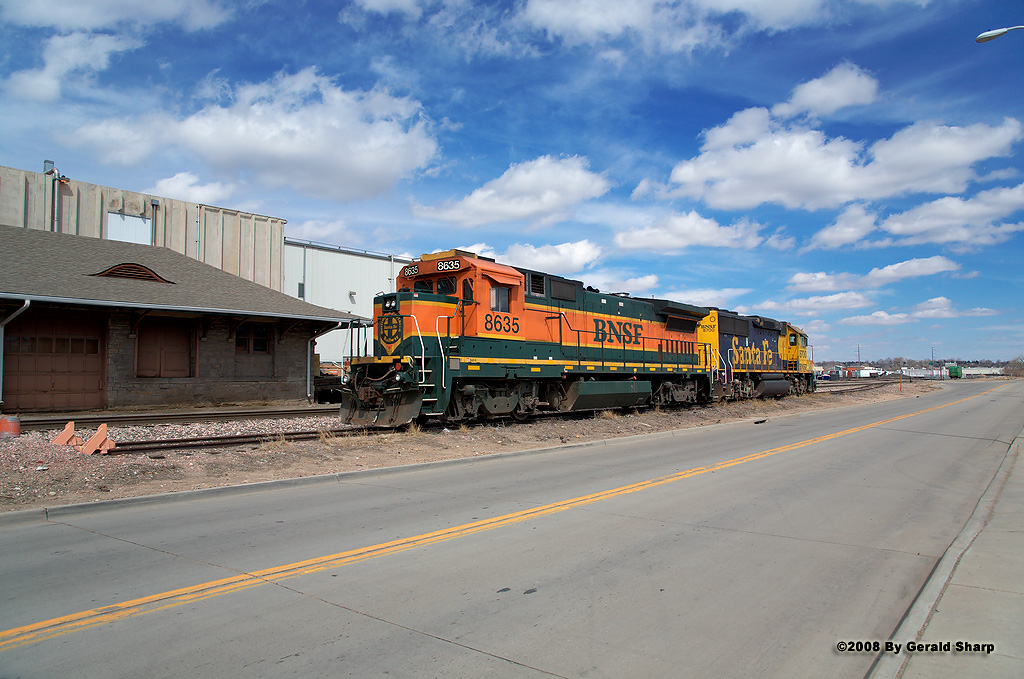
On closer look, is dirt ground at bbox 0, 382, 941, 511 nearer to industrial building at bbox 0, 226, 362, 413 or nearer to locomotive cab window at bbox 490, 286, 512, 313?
locomotive cab window at bbox 490, 286, 512, 313

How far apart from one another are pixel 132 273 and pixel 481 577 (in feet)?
68.5

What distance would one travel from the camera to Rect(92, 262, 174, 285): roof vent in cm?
2050

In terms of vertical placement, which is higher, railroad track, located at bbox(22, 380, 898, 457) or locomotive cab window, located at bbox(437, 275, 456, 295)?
locomotive cab window, located at bbox(437, 275, 456, 295)

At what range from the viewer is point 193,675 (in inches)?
142

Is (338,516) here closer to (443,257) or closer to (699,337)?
(443,257)

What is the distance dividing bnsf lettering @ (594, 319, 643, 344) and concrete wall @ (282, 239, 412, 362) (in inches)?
940

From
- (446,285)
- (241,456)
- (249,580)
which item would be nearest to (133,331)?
(446,285)

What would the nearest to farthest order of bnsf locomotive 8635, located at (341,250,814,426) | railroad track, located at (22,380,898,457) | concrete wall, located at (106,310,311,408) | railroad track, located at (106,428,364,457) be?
railroad track, located at (106,428,364,457)
railroad track, located at (22,380,898,457)
bnsf locomotive 8635, located at (341,250,814,426)
concrete wall, located at (106,310,311,408)

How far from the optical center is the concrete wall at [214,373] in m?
19.8

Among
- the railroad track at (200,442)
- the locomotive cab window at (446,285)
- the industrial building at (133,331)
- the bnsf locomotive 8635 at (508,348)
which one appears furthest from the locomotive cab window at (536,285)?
the railroad track at (200,442)

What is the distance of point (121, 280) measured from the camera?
802 inches

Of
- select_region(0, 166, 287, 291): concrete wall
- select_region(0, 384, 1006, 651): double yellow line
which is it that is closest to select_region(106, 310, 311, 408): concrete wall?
select_region(0, 166, 287, 291): concrete wall

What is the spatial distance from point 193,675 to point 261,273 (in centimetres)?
3776

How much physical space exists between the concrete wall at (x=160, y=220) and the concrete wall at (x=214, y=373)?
15.5 m
